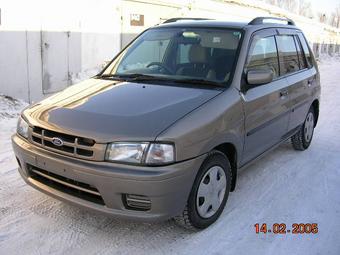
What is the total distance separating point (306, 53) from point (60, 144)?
4011 millimetres

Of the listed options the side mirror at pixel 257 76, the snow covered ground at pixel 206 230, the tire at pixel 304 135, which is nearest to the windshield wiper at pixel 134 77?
the side mirror at pixel 257 76

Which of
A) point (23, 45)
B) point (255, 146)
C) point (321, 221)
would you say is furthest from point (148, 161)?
point (23, 45)

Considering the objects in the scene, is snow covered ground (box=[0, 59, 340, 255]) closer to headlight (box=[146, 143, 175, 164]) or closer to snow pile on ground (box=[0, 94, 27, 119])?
headlight (box=[146, 143, 175, 164])

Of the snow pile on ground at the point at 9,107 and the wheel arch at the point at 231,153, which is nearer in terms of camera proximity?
the wheel arch at the point at 231,153

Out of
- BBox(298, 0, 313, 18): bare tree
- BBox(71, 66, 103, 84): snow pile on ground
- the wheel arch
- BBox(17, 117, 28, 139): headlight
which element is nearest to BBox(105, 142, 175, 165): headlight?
the wheel arch

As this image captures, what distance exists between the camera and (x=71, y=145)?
309cm

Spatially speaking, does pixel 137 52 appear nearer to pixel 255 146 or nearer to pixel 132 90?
pixel 132 90

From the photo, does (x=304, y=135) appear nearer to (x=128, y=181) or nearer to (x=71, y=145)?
(x=128, y=181)

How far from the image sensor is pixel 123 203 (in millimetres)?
3049

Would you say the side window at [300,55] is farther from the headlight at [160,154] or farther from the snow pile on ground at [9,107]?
the snow pile on ground at [9,107]
